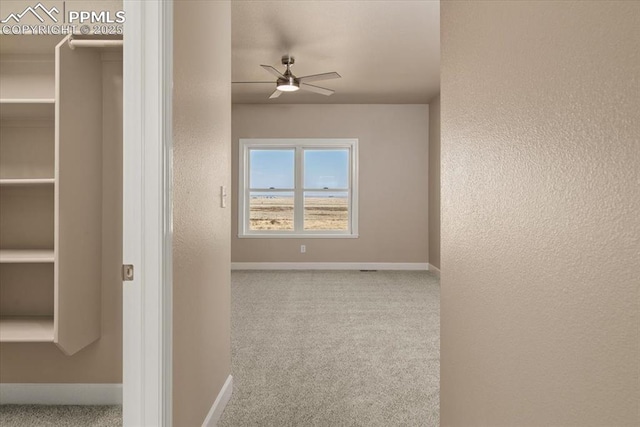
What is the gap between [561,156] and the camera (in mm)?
854

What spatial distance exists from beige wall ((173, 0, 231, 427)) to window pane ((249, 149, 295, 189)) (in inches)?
192

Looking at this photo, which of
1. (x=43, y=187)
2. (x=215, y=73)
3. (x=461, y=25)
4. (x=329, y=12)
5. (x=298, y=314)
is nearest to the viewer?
(x=461, y=25)

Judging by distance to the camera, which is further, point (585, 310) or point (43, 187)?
point (43, 187)

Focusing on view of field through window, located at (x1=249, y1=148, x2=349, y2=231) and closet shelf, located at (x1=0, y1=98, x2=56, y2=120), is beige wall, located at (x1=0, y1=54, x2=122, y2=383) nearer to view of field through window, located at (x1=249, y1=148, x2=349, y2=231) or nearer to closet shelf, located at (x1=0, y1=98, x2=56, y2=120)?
closet shelf, located at (x1=0, y1=98, x2=56, y2=120)

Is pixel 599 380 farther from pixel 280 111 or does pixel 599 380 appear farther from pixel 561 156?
pixel 280 111

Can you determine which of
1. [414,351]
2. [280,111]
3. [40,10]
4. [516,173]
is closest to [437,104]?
[280,111]

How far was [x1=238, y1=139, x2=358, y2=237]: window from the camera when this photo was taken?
7.27 meters

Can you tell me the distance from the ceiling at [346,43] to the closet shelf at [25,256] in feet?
8.20

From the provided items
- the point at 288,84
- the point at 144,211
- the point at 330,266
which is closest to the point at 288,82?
the point at 288,84

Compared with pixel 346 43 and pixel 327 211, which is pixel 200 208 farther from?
pixel 327 211

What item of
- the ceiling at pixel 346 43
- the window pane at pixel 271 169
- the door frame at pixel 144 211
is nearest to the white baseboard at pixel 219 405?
the door frame at pixel 144 211

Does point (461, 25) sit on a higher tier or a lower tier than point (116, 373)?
higher

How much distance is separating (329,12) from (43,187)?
2706mm

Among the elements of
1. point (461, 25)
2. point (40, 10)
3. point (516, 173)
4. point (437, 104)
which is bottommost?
point (516, 173)
